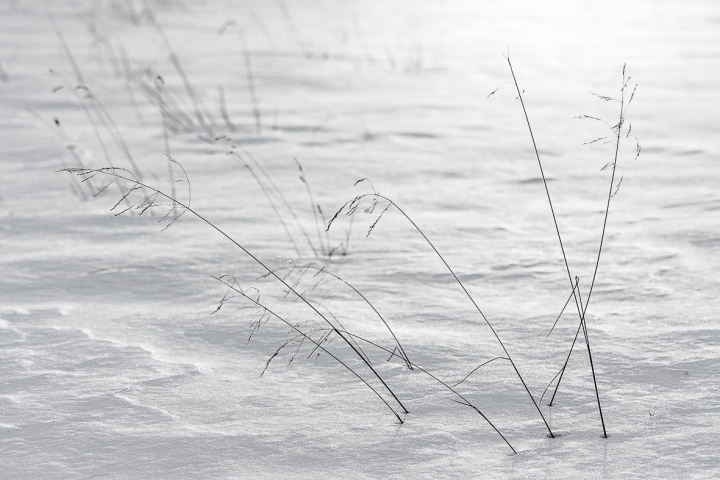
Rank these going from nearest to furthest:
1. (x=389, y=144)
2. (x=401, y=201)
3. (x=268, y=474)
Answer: (x=268, y=474), (x=401, y=201), (x=389, y=144)

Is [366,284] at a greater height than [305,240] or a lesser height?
lesser

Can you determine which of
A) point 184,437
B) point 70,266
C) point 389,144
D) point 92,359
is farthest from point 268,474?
point 389,144

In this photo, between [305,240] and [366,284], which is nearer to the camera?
[366,284]

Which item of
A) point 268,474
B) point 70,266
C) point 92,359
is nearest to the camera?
point 268,474

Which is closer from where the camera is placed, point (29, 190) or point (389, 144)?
point (29, 190)

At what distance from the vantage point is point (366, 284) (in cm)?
222

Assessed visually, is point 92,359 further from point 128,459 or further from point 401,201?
point 401,201

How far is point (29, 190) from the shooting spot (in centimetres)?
308

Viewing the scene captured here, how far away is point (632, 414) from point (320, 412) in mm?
605

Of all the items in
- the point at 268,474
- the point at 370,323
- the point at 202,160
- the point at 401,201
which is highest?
the point at 202,160

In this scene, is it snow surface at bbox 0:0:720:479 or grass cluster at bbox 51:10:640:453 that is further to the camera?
grass cluster at bbox 51:10:640:453

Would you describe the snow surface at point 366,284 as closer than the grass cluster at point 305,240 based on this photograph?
Yes

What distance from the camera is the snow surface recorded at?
147 cm

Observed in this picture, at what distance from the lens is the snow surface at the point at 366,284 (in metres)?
1.47
